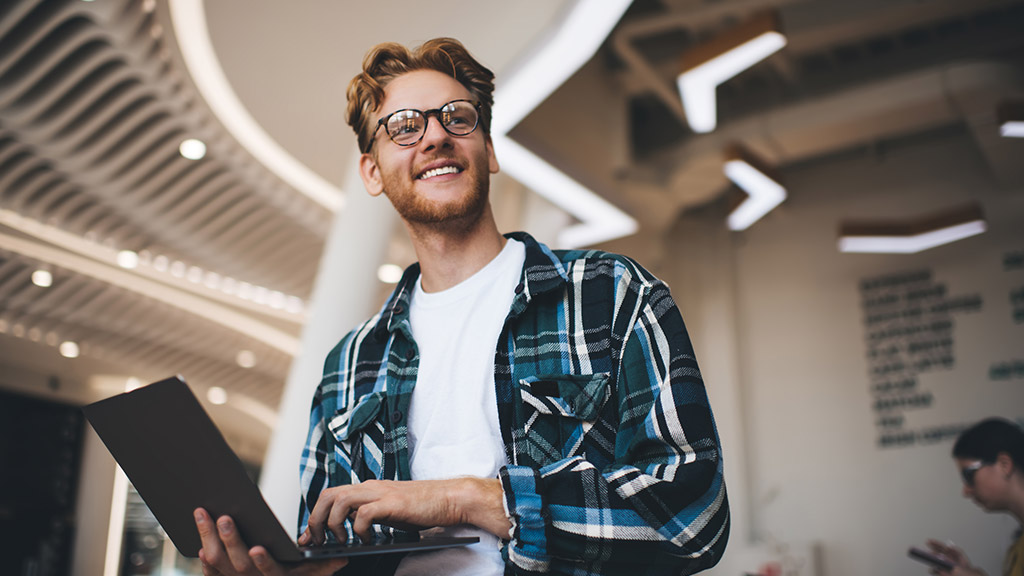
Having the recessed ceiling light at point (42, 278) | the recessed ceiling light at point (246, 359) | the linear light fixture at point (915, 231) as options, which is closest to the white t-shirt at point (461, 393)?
the linear light fixture at point (915, 231)

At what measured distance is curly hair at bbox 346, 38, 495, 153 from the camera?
154cm

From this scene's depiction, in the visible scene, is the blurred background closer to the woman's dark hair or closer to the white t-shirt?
the woman's dark hair

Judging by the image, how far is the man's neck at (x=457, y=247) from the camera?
1.47m

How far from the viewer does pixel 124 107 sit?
546 centimetres

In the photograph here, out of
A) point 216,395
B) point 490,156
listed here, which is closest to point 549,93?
point 490,156

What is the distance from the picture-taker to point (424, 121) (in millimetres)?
1473

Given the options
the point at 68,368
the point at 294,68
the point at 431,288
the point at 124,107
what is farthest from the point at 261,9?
the point at 68,368

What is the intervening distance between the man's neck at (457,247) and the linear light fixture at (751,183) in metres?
4.53

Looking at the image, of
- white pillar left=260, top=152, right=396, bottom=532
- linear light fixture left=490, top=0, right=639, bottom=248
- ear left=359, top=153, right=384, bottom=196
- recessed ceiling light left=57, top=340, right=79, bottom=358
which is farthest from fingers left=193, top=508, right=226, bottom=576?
recessed ceiling light left=57, top=340, right=79, bottom=358

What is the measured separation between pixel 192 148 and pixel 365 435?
5062mm

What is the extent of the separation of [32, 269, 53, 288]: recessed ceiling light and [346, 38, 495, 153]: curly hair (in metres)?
7.33

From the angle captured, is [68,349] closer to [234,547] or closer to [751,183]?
[751,183]

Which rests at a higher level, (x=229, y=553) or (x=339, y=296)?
(x=339, y=296)

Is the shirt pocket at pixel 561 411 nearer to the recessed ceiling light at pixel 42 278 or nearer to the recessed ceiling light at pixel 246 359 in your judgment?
the recessed ceiling light at pixel 42 278
